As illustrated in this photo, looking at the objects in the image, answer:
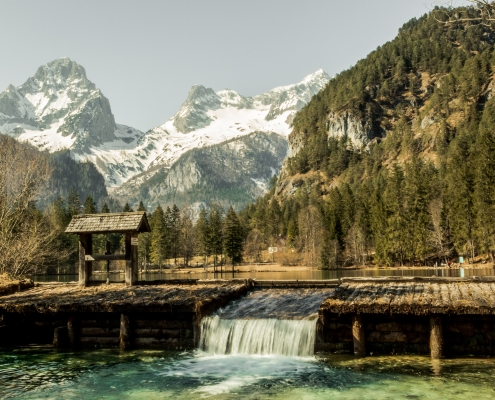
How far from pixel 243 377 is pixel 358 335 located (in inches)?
182

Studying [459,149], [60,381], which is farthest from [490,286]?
[459,149]

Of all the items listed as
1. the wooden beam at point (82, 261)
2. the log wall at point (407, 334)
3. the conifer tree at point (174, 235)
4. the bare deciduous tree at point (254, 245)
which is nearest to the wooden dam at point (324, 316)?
the log wall at point (407, 334)

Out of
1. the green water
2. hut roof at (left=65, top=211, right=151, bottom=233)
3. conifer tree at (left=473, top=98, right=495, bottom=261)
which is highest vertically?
conifer tree at (left=473, top=98, right=495, bottom=261)

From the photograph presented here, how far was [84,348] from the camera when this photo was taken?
2030 centimetres

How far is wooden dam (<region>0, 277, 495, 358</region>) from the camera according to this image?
53.7ft

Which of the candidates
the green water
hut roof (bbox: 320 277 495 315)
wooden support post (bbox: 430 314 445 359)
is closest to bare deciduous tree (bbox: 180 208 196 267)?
hut roof (bbox: 320 277 495 315)

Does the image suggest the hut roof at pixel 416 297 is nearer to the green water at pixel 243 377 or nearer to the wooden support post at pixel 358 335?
the wooden support post at pixel 358 335

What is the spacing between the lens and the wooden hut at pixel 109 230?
27.5 metres

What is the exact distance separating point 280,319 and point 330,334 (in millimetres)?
2258

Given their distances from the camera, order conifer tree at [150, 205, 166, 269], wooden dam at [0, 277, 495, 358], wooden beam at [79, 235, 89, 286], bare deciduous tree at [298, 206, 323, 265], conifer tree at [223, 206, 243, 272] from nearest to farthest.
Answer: wooden dam at [0, 277, 495, 358]
wooden beam at [79, 235, 89, 286]
conifer tree at [223, 206, 243, 272]
bare deciduous tree at [298, 206, 323, 265]
conifer tree at [150, 205, 166, 269]

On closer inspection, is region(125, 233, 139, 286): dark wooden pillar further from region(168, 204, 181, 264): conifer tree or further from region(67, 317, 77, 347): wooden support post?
region(168, 204, 181, 264): conifer tree

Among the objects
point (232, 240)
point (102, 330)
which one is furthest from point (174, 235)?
point (102, 330)

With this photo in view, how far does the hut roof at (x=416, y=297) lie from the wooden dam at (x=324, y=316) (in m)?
0.03

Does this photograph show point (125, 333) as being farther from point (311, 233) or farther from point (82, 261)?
point (311, 233)
